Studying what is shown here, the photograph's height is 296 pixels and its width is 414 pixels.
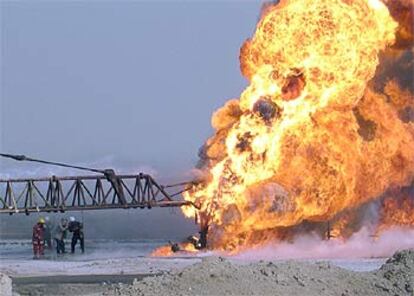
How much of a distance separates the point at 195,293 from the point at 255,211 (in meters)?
15.6

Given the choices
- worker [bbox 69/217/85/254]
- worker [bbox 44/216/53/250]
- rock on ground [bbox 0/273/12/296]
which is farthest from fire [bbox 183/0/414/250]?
rock on ground [bbox 0/273/12/296]

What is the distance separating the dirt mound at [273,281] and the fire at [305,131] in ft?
44.7

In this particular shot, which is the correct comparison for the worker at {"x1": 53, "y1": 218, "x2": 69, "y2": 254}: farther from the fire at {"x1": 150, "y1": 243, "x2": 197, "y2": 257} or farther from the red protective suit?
the fire at {"x1": 150, "y1": 243, "x2": 197, "y2": 257}

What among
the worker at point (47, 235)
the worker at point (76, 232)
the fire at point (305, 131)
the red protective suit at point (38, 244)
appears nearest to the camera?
the fire at point (305, 131)

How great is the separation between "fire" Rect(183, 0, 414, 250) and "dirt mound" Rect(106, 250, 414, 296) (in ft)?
44.7

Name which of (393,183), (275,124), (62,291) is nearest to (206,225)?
(275,124)

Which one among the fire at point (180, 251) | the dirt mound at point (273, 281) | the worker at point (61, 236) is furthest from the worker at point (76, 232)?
the dirt mound at point (273, 281)

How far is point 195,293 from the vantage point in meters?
18.2

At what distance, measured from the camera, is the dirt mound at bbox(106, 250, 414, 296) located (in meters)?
18.4

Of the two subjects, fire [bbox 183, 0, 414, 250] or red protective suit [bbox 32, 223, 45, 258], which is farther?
red protective suit [bbox 32, 223, 45, 258]

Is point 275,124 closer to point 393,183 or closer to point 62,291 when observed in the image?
Result: point 393,183

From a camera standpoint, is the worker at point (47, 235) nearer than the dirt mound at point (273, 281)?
No

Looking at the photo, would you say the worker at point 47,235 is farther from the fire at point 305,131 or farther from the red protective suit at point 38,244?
the fire at point 305,131

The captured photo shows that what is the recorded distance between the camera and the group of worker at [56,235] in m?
37.1
